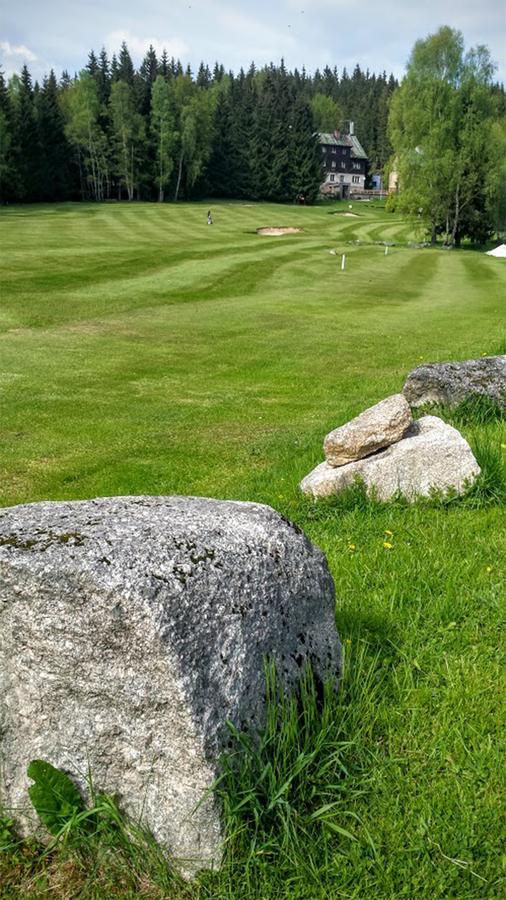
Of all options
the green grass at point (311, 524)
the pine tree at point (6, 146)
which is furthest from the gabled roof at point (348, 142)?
the green grass at point (311, 524)

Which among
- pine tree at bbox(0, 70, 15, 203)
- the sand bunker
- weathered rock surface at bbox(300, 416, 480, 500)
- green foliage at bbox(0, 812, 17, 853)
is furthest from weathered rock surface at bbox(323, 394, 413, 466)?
pine tree at bbox(0, 70, 15, 203)

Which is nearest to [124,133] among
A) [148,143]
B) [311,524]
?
[148,143]

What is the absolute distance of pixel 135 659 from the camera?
10.4 feet

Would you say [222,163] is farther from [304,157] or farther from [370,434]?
[370,434]

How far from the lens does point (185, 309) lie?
26.3 m

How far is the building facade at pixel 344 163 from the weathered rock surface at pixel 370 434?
160 m

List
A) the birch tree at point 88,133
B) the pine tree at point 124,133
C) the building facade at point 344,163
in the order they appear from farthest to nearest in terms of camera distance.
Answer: the building facade at point 344,163 < the pine tree at point 124,133 < the birch tree at point 88,133

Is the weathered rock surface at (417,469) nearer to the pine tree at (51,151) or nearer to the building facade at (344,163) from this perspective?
the pine tree at (51,151)

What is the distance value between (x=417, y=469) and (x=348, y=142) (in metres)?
173

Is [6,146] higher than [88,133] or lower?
lower

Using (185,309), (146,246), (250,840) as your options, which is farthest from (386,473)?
(146,246)

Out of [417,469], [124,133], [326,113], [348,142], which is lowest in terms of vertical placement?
[417,469]

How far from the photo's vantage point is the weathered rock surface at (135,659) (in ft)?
10.4

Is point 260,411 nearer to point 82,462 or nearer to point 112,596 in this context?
point 82,462
